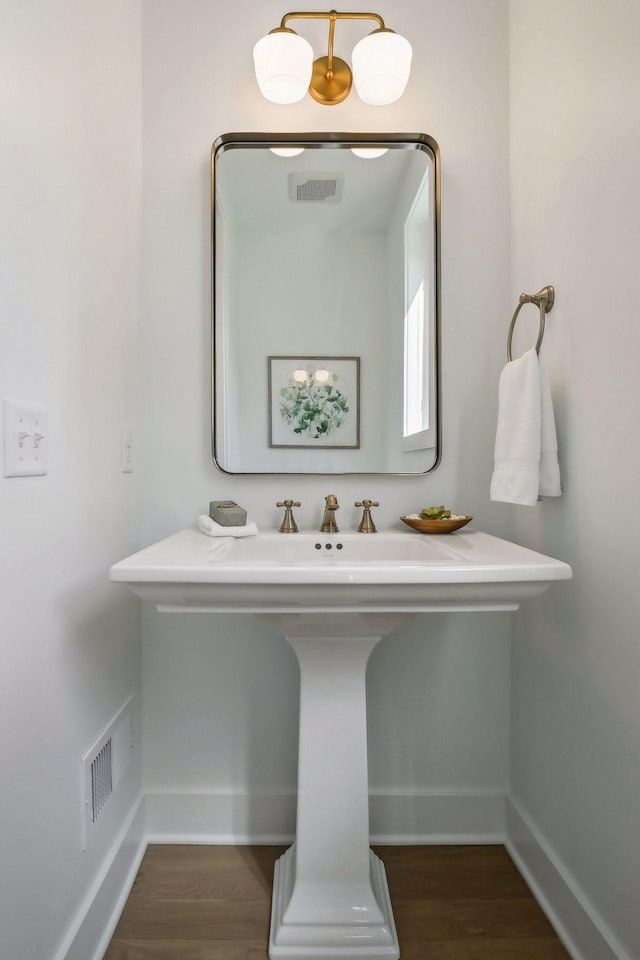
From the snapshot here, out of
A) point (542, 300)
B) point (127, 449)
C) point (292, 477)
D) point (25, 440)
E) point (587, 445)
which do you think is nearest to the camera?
point (25, 440)

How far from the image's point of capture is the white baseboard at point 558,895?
3.68 ft

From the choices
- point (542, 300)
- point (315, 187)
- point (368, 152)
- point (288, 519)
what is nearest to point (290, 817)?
point (288, 519)

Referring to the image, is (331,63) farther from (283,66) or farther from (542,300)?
(542,300)

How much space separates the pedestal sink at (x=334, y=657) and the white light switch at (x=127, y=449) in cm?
26

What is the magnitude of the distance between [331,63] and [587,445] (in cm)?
118

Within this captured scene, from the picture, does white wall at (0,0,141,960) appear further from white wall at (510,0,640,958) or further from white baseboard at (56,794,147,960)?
white wall at (510,0,640,958)

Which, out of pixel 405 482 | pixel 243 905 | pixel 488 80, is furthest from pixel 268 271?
pixel 243 905

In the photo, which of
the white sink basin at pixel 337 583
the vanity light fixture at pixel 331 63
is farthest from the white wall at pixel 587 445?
the vanity light fixture at pixel 331 63

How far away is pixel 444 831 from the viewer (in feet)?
5.27

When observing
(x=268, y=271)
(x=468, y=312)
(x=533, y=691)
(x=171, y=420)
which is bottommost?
(x=533, y=691)

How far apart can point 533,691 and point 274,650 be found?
0.69 meters

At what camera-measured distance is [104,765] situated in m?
1.30

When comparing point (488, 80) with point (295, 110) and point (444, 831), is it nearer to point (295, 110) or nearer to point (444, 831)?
point (295, 110)

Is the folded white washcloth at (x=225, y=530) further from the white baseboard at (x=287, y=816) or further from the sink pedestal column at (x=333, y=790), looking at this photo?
the white baseboard at (x=287, y=816)
